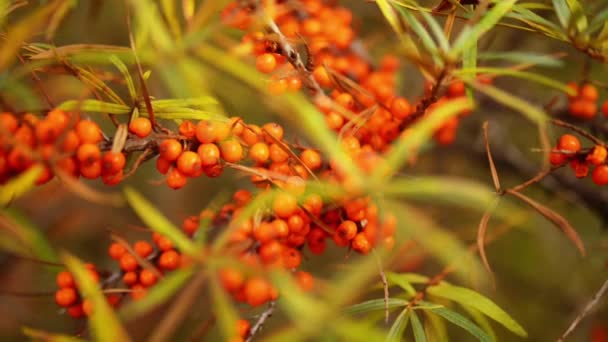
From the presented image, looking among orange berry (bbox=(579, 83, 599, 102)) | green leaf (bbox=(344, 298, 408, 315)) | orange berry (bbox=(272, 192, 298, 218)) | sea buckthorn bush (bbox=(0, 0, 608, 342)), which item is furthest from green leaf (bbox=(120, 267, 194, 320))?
orange berry (bbox=(579, 83, 599, 102))

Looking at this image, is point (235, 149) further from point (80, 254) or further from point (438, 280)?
point (80, 254)

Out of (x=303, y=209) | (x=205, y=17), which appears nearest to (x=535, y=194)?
(x=303, y=209)

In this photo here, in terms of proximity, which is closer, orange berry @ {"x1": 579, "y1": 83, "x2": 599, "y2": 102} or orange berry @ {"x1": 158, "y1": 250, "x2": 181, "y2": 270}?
orange berry @ {"x1": 158, "y1": 250, "x2": 181, "y2": 270}

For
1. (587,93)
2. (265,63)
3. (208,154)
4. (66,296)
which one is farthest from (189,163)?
(587,93)

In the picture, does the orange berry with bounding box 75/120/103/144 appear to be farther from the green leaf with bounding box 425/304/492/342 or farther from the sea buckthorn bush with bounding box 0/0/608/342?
the green leaf with bounding box 425/304/492/342

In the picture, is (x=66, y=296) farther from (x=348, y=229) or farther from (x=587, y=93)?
(x=587, y=93)

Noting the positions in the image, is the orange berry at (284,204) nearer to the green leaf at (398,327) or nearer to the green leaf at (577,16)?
the green leaf at (398,327)
